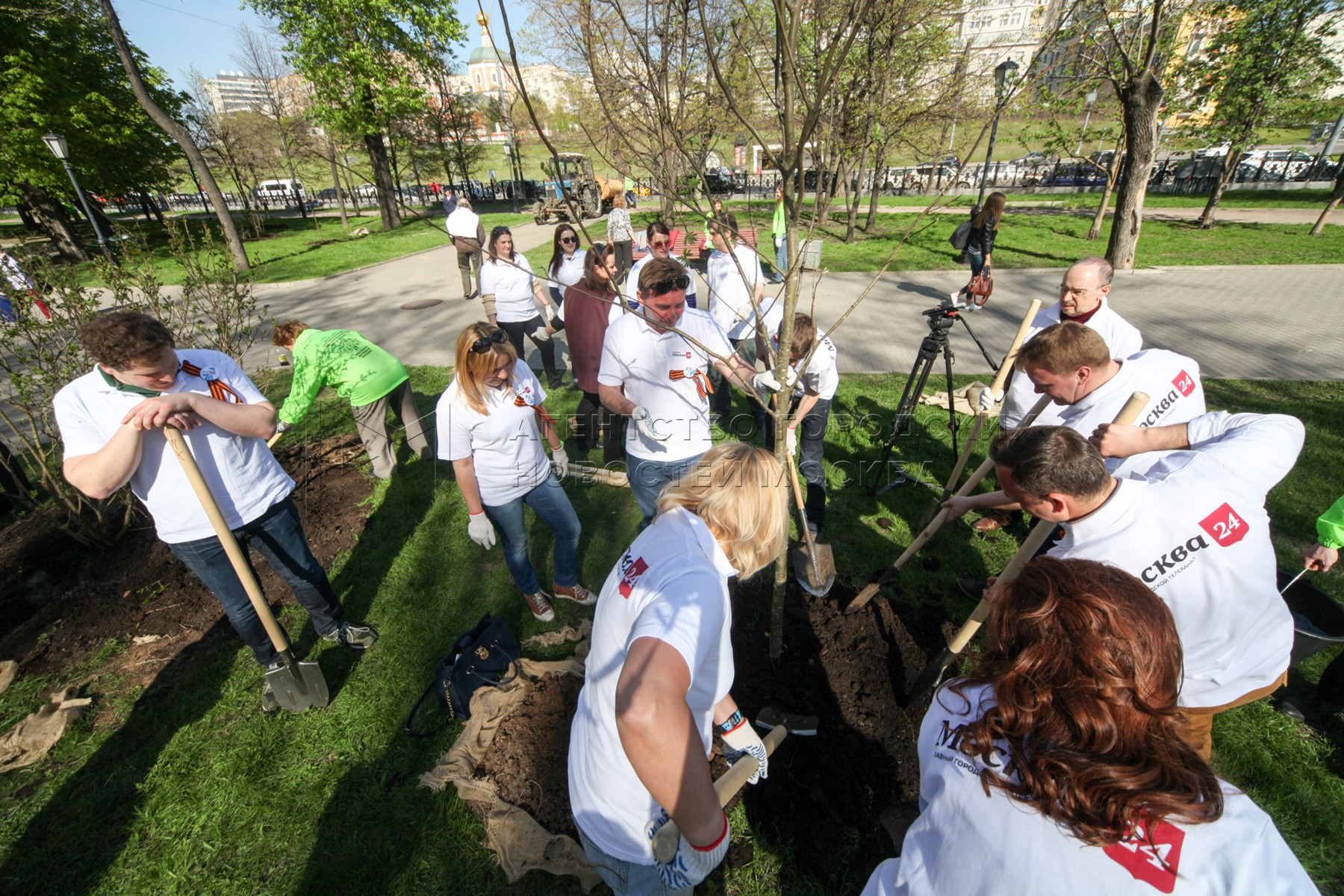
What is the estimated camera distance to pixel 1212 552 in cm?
177

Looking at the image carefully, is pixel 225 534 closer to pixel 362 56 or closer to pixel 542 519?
pixel 542 519

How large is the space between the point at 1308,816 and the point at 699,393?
3.36 meters

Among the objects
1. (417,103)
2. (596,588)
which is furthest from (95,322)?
(417,103)

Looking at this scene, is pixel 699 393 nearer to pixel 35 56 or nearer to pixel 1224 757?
pixel 1224 757

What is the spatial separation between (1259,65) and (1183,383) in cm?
1801

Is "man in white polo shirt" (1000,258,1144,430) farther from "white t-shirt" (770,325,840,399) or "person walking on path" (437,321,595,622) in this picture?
"person walking on path" (437,321,595,622)

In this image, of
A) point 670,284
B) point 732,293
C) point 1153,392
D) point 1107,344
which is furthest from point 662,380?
point 732,293

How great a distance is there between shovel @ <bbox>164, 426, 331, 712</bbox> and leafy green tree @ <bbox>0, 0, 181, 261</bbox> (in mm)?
20286

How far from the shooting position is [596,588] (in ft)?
12.9

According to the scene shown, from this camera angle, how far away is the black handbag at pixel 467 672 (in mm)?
2920

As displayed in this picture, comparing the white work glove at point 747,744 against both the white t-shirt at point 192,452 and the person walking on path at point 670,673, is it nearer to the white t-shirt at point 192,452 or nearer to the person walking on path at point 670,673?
the person walking on path at point 670,673

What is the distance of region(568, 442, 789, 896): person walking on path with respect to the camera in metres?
1.19

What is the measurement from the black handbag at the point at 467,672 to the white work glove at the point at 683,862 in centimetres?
172

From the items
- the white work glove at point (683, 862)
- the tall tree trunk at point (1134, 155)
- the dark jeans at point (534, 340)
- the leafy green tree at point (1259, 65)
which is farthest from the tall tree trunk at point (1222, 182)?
the white work glove at point (683, 862)
